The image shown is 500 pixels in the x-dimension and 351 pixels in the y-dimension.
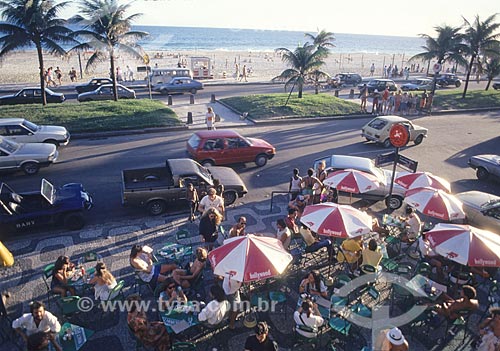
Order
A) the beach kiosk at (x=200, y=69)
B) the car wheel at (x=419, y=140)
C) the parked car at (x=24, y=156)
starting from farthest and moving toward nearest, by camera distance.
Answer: the beach kiosk at (x=200, y=69) < the car wheel at (x=419, y=140) < the parked car at (x=24, y=156)

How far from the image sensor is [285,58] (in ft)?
94.3

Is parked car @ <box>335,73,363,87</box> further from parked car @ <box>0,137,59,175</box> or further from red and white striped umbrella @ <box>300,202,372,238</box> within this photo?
red and white striped umbrella @ <box>300,202,372,238</box>

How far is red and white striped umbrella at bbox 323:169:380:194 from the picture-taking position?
37.7ft

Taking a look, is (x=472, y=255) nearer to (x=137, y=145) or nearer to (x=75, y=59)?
(x=137, y=145)

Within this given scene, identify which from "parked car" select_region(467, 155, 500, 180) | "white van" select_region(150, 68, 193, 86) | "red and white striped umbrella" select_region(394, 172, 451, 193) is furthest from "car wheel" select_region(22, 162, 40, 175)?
"white van" select_region(150, 68, 193, 86)

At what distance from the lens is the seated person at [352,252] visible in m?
9.34

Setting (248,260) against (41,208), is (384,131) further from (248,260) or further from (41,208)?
(41,208)

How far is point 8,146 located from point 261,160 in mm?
9988

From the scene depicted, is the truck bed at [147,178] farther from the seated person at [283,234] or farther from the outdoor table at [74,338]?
the outdoor table at [74,338]

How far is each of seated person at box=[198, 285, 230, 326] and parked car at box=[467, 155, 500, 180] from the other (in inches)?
537

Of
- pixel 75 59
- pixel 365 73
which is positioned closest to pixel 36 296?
pixel 365 73

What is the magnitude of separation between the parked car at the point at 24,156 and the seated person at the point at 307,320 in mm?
12343

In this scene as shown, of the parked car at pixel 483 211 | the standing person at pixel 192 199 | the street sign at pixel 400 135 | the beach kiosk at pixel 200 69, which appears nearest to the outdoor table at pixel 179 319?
the standing person at pixel 192 199

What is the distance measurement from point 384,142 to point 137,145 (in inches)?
500
